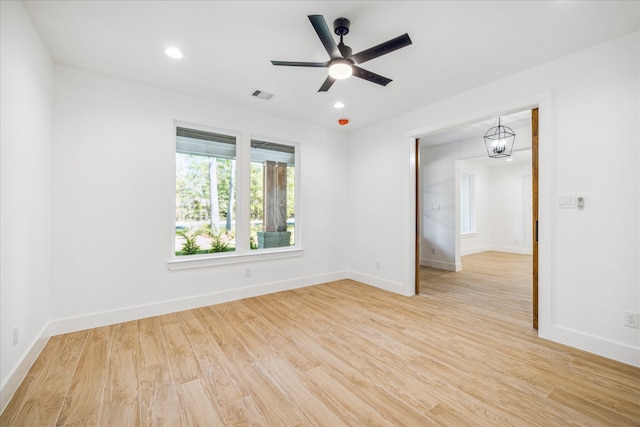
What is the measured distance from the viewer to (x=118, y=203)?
3.04 m

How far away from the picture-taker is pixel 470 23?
7.06ft

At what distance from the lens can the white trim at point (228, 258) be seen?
3.41 meters

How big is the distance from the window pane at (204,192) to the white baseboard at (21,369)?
1.41 meters

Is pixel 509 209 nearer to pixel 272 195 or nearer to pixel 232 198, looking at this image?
pixel 272 195

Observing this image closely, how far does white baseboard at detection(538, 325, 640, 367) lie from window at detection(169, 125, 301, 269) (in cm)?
323

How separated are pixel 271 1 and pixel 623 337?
12.5 ft

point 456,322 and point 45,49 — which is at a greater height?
point 45,49

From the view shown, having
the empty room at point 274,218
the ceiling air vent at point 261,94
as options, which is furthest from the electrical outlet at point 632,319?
the ceiling air vent at point 261,94

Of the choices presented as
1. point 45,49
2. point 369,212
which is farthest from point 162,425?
point 369,212

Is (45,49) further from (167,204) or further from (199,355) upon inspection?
(199,355)

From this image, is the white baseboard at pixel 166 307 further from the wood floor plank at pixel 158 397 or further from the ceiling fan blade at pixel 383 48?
the ceiling fan blade at pixel 383 48

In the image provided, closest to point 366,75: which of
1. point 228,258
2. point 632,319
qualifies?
point 228,258

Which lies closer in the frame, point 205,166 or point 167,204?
point 167,204

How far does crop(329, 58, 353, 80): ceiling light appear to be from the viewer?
2.15 meters
